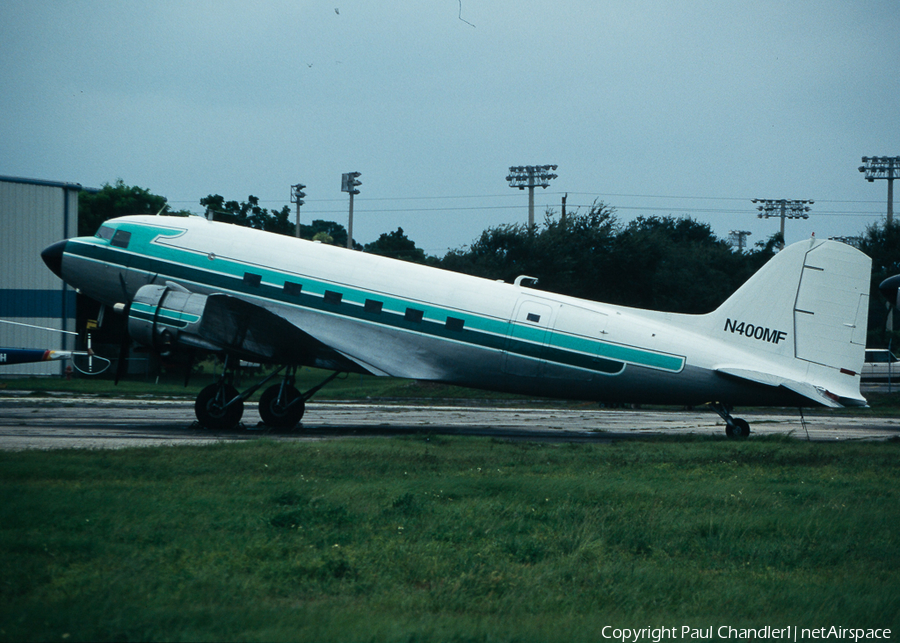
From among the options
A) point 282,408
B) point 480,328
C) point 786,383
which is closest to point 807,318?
point 786,383

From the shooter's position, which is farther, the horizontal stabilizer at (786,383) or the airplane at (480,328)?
the airplane at (480,328)

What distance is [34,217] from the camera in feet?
132

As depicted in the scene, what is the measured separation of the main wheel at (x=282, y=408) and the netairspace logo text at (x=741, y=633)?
13999mm

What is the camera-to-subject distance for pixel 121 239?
19.5 metres

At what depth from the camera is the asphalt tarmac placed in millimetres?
16094

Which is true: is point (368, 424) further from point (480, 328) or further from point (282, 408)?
point (480, 328)

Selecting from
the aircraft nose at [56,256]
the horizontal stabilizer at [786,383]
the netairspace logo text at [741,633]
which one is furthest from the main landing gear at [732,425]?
the aircraft nose at [56,256]

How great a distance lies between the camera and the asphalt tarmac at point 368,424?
1609 cm

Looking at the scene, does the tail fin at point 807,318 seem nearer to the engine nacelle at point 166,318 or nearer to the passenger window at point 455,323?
the passenger window at point 455,323

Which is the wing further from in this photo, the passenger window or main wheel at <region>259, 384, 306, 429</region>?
the passenger window

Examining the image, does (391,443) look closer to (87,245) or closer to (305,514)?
(305,514)

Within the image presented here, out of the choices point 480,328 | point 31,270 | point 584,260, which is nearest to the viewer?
point 480,328

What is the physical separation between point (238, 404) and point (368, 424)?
13.0ft

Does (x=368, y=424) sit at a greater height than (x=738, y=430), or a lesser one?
lesser
